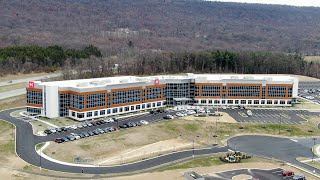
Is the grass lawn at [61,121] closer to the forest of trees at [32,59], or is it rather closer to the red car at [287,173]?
the red car at [287,173]

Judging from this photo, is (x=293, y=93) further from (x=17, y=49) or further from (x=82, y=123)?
(x=17, y=49)

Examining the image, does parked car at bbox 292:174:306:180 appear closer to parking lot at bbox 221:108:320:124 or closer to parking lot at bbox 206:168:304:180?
parking lot at bbox 206:168:304:180

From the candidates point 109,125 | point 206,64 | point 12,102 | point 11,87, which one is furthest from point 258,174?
point 206,64

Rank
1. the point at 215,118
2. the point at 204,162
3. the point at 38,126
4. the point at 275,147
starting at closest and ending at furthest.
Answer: the point at 204,162 < the point at 275,147 < the point at 38,126 < the point at 215,118

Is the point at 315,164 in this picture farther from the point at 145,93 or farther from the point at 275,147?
the point at 145,93

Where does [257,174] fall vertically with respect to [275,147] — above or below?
below

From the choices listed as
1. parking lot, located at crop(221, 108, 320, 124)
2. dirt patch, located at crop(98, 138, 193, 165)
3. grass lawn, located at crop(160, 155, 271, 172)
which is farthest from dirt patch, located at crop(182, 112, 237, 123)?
grass lawn, located at crop(160, 155, 271, 172)
